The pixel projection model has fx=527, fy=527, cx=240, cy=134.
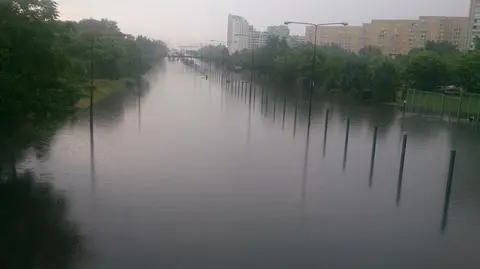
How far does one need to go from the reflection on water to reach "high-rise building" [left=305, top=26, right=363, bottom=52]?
119 meters

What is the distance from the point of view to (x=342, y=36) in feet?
437

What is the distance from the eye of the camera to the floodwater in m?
9.21

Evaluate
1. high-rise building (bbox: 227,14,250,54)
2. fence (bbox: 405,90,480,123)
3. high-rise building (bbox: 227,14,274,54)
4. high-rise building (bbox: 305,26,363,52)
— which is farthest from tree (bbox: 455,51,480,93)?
high-rise building (bbox: 227,14,250,54)

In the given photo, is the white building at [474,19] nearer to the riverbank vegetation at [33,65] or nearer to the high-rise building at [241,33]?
the high-rise building at [241,33]

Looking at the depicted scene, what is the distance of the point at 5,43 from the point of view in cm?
1232

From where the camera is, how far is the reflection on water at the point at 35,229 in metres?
8.45

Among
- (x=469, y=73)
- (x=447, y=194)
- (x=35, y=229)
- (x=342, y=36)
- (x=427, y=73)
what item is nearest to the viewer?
(x=35, y=229)

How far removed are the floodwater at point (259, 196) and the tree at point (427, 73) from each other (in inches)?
718

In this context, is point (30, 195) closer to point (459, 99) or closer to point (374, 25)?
point (459, 99)

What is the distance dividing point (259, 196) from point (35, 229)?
5.18 metres

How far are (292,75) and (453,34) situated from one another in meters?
74.9

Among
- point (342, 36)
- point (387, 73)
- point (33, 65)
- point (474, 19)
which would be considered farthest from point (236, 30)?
point (33, 65)

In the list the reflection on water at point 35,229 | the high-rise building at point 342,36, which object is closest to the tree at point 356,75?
the reflection on water at point 35,229

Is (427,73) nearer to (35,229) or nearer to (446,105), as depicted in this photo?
(446,105)
